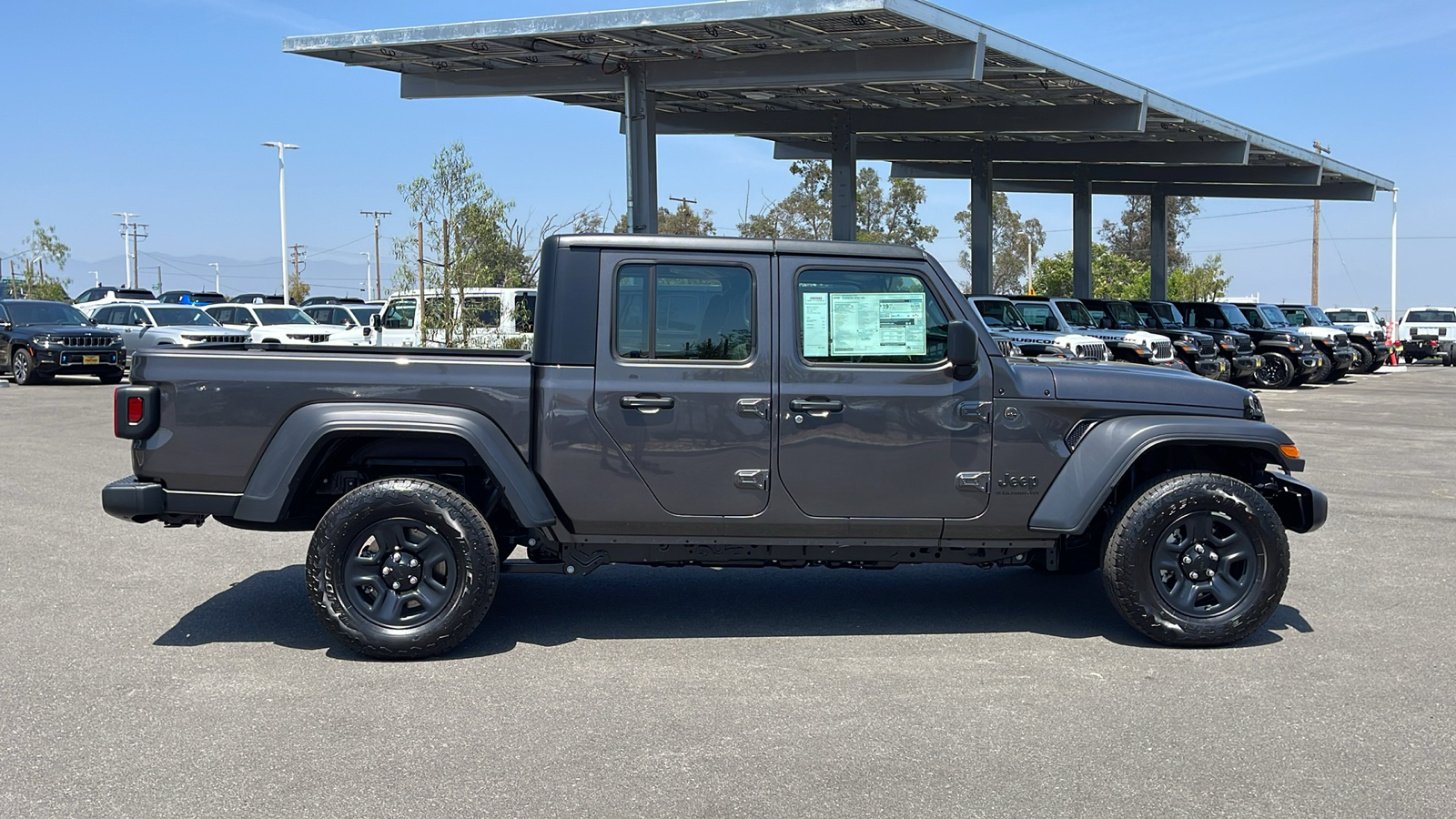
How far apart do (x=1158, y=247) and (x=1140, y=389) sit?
3618 cm

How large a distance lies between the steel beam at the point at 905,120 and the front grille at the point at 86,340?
39.9 feet

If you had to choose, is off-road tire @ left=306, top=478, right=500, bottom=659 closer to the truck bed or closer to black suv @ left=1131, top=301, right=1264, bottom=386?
the truck bed

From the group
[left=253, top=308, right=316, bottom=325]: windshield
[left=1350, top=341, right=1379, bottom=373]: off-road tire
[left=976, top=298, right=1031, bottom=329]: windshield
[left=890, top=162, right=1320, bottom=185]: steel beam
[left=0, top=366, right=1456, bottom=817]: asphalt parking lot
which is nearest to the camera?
[left=0, top=366, right=1456, bottom=817]: asphalt parking lot

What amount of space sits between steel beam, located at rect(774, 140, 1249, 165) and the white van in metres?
13.3

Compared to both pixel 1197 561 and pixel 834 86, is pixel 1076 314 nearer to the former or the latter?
pixel 834 86

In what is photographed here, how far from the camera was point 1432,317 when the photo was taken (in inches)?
1614

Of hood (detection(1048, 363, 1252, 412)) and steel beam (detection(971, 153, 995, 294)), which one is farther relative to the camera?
steel beam (detection(971, 153, 995, 294))

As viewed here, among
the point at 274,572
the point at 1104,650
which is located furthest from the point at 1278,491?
the point at 274,572

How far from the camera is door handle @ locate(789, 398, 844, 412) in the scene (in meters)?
5.85

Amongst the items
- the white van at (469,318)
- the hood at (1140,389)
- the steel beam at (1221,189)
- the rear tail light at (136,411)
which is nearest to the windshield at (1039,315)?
the white van at (469,318)

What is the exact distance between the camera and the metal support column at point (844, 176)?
27.2m

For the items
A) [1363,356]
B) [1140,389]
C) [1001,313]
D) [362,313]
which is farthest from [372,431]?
[1363,356]

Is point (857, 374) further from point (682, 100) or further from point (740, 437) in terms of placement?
point (682, 100)

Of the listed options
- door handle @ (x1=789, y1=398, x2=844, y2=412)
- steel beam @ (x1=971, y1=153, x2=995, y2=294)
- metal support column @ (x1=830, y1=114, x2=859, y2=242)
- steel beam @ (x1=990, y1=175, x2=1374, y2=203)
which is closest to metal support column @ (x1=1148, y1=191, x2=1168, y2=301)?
steel beam @ (x1=990, y1=175, x2=1374, y2=203)
